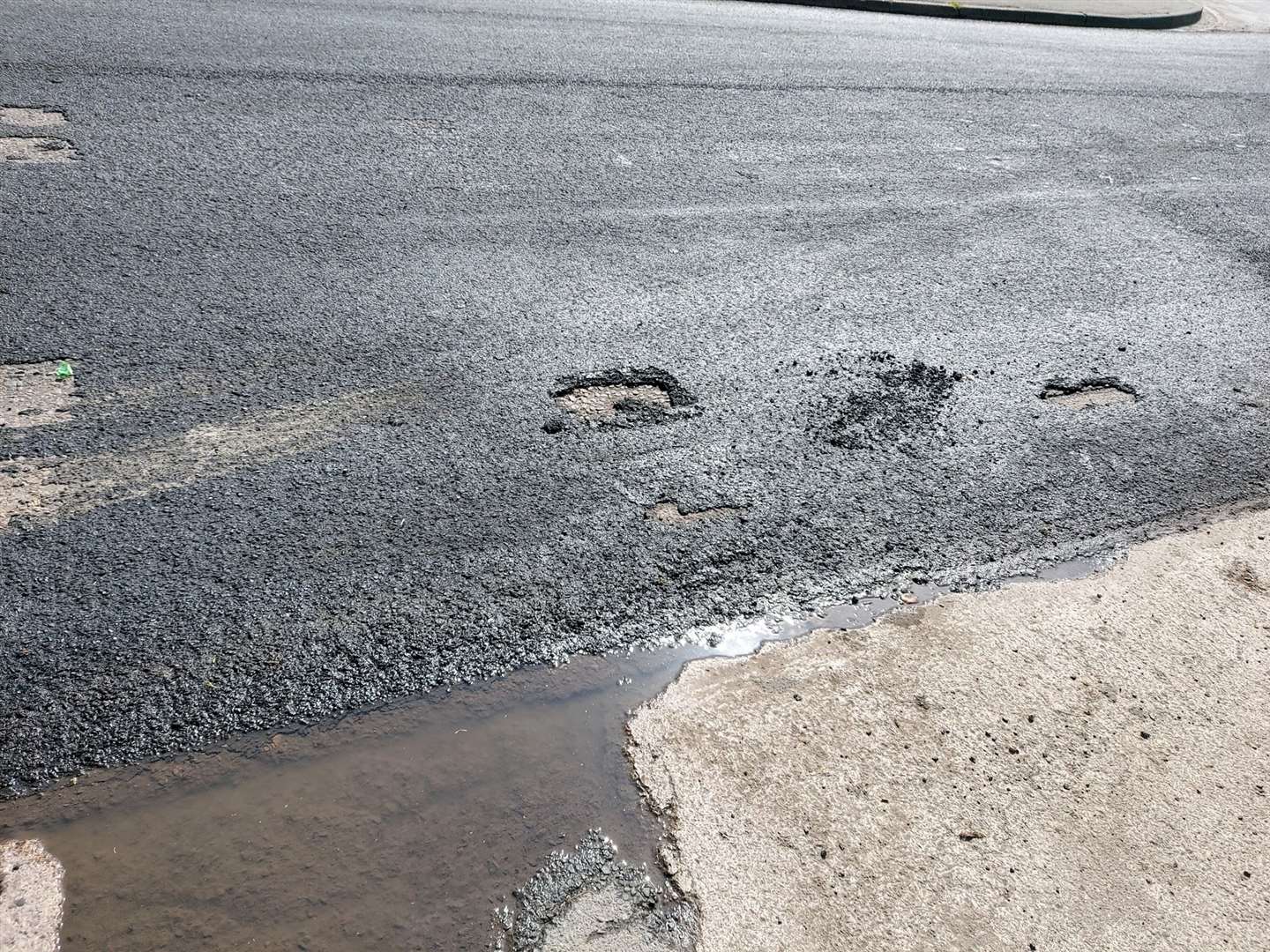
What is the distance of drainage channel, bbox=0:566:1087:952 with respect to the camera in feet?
8.00

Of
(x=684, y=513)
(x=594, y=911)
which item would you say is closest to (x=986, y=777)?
(x=594, y=911)

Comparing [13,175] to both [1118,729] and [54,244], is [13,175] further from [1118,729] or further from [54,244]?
[1118,729]

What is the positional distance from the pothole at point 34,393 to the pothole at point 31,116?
275 centimetres

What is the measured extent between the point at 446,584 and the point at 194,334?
184 cm

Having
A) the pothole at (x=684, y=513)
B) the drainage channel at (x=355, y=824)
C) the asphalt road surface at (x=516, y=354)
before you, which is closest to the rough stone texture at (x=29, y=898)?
the drainage channel at (x=355, y=824)

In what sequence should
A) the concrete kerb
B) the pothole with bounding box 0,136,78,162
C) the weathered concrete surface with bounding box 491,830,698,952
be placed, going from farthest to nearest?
1. the concrete kerb
2. the pothole with bounding box 0,136,78,162
3. the weathered concrete surface with bounding box 491,830,698,952

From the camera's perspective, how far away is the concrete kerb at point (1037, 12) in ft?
39.9

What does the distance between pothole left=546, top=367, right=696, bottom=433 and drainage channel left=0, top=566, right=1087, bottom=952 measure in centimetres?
140

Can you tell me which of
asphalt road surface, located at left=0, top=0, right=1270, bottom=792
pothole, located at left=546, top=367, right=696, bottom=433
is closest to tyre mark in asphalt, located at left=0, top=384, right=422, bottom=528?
asphalt road surface, located at left=0, top=0, right=1270, bottom=792

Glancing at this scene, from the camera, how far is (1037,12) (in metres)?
13.1

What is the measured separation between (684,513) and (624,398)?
0.76m

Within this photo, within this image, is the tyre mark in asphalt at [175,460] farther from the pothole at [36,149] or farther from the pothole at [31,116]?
the pothole at [31,116]

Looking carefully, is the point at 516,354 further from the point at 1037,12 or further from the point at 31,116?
the point at 1037,12

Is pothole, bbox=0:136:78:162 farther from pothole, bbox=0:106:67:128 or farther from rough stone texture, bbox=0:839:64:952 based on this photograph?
rough stone texture, bbox=0:839:64:952
